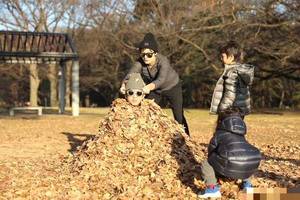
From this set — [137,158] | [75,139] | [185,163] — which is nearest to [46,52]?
[75,139]

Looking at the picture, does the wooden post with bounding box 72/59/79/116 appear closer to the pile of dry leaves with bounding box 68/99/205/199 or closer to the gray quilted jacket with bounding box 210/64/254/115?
the pile of dry leaves with bounding box 68/99/205/199

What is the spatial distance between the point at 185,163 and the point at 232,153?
1405mm

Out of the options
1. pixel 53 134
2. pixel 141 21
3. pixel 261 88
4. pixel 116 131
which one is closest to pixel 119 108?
pixel 116 131

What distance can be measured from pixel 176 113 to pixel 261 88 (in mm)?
29896

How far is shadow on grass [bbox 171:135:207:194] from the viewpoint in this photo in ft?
18.9

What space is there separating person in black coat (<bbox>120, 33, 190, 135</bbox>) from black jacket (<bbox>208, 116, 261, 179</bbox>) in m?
2.06

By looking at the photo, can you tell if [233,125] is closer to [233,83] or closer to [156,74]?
[233,83]

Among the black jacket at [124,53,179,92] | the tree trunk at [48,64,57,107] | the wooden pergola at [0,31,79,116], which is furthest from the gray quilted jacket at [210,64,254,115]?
the tree trunk at [48,64,57,107]

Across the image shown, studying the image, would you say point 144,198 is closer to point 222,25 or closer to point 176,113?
point 176,113

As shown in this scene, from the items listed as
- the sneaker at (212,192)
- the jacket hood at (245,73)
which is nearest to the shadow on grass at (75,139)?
the jacket hood at (245,73)

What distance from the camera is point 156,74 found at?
7695 millimetres

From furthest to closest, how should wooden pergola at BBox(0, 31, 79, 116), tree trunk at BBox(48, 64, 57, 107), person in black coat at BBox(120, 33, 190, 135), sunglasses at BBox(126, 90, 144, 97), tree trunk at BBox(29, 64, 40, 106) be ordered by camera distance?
tree trunk at BBox(48, 64, 57, 107)
tree trunk at BBox(29, 64, 40, 106)
wooden pergola at BBox(0, 31, 79, 116)
person in black coat at BBox(120, 33, 190, 135)
sunglasses at BBox(126, 90, 144, 97)

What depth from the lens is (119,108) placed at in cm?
670

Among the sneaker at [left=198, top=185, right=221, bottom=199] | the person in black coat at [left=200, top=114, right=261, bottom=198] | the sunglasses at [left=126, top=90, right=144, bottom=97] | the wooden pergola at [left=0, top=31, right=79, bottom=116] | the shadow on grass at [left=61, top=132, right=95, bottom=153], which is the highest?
the wooden pergola at [left=0, top=31, right=79, bottom=116]
